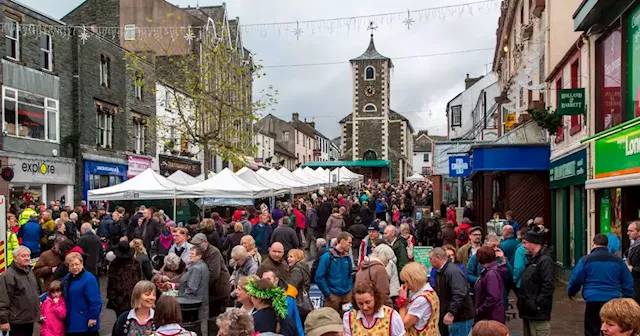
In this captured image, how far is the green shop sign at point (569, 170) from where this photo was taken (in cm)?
1313

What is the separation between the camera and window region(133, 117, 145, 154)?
3102 centimetres

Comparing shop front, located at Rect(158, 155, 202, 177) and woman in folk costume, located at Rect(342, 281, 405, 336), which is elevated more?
shop front, located at Rect(158, 155, 202, 177)

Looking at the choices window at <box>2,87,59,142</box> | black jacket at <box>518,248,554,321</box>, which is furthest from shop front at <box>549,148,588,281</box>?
window at <box>2,87,59,142</box>

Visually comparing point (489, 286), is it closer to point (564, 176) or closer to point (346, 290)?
point (346, 290)

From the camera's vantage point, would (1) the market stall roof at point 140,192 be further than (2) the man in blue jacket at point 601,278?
Yes

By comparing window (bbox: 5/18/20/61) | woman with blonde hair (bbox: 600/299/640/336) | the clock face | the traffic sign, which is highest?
the clock face

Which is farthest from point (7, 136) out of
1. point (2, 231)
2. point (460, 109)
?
point (460, 109)

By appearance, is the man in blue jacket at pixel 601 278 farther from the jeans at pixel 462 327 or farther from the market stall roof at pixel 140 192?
the market stall roof at pixel 140 192

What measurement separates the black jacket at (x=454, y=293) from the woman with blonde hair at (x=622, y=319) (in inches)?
97.3

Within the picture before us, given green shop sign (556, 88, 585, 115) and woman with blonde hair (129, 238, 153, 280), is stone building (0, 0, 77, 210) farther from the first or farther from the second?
green shop sign (556, 88, 585, 115)

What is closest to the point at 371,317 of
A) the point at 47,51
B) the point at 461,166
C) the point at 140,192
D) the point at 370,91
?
the point at 140,192

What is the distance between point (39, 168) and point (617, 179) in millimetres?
19574

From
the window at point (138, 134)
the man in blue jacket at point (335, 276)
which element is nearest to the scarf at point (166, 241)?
the man in blue jacket at point (335, 276)

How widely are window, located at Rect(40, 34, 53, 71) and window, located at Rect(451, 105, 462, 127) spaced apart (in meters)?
37.6
